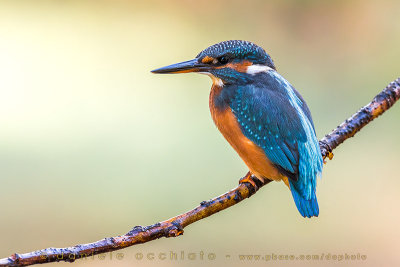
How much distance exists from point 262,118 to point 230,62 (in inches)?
7.3

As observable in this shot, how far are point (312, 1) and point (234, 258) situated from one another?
2.51 metres

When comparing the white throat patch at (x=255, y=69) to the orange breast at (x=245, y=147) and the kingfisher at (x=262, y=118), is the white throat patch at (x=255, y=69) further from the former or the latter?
the orange breast at (x=245, y=147)

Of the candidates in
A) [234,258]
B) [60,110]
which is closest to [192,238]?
[234,258]

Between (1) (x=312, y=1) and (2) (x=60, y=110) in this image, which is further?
(1) (x=312, y=1)

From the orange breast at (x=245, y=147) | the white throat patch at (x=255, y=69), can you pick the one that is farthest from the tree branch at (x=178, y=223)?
the white throat patch at (x=255, y=69)

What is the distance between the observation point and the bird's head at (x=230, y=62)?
1.61m

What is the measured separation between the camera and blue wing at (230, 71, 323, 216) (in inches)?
62.2

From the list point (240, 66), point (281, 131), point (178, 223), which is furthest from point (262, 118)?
point (178, 223)

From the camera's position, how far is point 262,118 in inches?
62.8

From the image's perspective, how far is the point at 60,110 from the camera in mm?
3766

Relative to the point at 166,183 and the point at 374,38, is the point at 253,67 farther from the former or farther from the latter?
the point at 374,38

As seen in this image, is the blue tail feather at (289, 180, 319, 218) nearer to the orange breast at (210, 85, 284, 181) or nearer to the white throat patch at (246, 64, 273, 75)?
the orange breast at (210, 85, 284, 181)

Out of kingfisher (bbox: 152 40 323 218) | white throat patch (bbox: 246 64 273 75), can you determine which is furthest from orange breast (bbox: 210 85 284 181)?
white throat patch (bbox: 246 64 273 75)

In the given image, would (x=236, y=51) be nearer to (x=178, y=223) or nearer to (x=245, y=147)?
(x=245, y=147)
